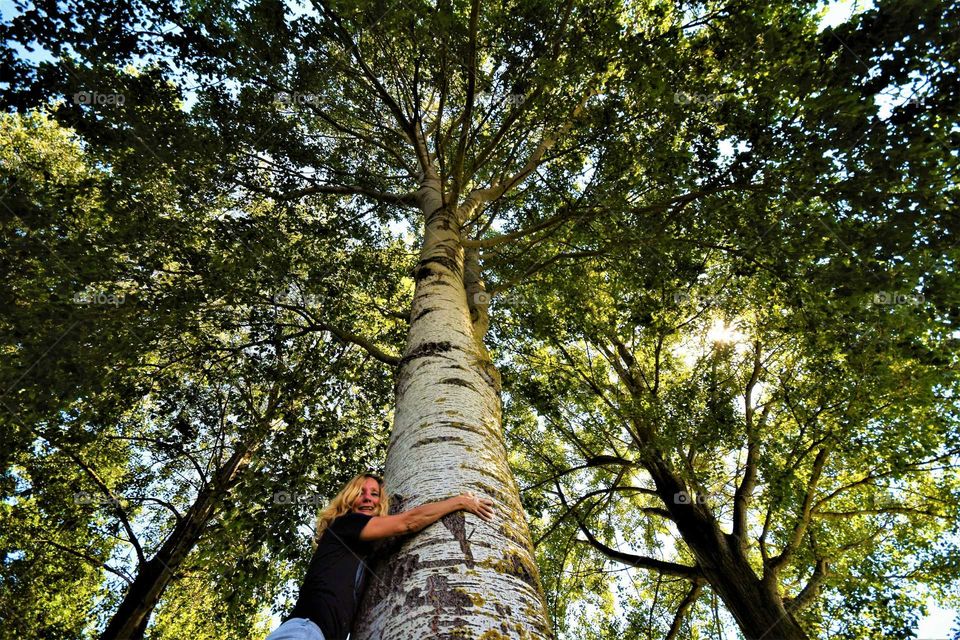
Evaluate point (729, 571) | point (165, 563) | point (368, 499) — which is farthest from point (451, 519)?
point (165, 563)

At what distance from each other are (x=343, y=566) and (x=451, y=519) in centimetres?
67

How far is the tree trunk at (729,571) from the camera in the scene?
549 cm

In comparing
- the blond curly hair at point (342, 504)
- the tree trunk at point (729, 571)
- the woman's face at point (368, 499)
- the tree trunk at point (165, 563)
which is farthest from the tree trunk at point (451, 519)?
the tree trunk at point (729, 571)

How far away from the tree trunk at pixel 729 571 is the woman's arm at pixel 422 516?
6141mm

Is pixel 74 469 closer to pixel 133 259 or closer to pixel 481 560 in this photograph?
pixel 133 259

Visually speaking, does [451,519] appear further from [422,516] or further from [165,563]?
[165,563]

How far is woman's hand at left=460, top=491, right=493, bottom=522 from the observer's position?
1688 millimetres

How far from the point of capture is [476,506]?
1.70 metres

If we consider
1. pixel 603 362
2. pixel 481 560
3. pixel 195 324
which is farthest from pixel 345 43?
pixel 603 362

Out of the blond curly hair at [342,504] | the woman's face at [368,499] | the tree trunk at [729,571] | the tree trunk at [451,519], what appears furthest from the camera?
the tree trunk at [729,571]

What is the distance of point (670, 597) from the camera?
9953 millimetres

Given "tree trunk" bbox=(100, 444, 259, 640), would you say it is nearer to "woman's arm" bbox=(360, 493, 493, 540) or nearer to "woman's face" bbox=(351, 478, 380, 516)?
"woman's face" bbox=(351, 478, 380, 516)

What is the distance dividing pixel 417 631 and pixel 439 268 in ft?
10.5

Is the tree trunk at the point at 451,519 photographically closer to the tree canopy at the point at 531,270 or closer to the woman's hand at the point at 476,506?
the woman's hand at the point at 476,506
